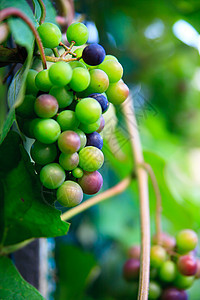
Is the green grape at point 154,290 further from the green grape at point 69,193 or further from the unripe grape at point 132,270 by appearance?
the green grape at point 69,193

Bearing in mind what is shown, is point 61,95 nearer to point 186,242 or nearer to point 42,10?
point 42,10

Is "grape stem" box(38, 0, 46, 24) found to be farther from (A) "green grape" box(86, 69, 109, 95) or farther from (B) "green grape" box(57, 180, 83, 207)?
(B) "green grape" box(57, 180, 83, 207)

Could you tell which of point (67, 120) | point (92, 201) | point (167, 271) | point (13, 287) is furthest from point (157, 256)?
point (67, 120)

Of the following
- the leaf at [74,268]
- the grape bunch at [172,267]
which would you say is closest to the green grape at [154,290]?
the grape bunch at [172,267]

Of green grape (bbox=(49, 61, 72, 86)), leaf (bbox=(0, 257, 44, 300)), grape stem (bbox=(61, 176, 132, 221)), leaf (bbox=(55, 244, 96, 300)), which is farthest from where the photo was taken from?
leaf (bbox=(55, 244, 96, 300))

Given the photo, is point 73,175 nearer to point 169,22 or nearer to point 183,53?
point 169,22

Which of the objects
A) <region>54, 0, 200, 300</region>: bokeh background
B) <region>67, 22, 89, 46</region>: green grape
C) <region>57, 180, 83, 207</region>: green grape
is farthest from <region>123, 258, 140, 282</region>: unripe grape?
<region>67, 22, 89, 46</region>: green grape
